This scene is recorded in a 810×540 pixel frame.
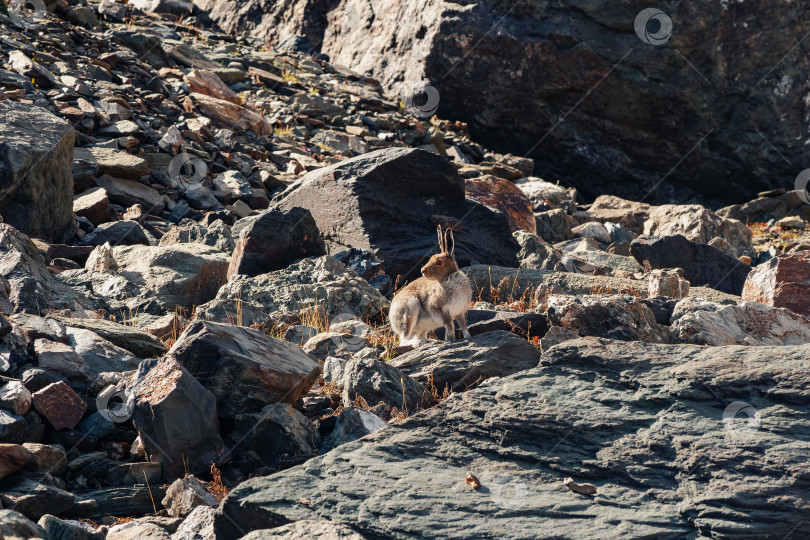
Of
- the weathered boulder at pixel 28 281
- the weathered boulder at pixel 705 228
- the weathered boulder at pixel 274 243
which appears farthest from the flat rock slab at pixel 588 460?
the weathered boulder at pixel 705 228

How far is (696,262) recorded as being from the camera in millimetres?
14359

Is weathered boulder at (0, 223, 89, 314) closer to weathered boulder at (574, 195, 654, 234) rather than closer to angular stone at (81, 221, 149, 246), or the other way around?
angular stone at (81, 221, 149, 246)

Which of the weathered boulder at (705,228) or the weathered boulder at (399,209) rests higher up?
the weathered boulder at (705,228)

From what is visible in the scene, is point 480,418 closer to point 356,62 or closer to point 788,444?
point 788,444

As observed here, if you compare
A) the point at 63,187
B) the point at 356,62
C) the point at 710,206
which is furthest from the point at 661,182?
the point at 63,187

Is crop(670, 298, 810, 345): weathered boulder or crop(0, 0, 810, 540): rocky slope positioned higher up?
Answer: crop(670, 298, 810, 345): weathered boulder

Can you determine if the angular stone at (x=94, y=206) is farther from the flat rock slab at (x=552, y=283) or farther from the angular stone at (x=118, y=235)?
the flat rock slab at (x=552, y=283)

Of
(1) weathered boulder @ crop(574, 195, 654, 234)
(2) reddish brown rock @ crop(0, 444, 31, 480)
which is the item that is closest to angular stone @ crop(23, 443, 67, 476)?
(2) reddish brown rock @ crop(0, 444, 31, 480)

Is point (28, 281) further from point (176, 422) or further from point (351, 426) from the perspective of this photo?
point (351, 426)

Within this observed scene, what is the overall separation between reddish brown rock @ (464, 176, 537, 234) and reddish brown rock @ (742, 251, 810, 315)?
19.9 ft

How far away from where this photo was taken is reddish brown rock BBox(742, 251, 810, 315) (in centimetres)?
1129

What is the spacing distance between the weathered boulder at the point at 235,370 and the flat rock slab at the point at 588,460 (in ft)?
5.35

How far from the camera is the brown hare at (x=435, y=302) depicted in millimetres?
8570

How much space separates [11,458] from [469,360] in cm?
406
